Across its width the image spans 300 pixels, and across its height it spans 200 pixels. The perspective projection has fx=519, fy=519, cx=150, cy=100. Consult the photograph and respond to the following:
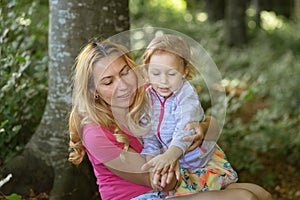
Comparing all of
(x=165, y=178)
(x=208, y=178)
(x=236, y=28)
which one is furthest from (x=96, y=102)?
(x=236, y=28)

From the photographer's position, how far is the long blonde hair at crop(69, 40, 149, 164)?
2.54 metres

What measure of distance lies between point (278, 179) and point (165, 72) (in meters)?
2.81

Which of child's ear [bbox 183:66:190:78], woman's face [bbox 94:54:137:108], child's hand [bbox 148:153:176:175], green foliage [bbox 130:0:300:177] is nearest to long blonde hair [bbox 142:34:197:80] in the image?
child's ear [bbox 183:66:190:78]

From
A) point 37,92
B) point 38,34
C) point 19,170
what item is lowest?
point 19,170

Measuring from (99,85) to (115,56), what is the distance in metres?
0.17

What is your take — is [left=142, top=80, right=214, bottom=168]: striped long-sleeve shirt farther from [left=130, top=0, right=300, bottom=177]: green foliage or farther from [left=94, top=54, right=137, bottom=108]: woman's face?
[left=130, top=0, right=300, bottom=177]: green foliage

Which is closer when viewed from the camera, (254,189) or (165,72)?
(165,72)

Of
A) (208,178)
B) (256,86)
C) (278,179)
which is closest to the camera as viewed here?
(208,178)

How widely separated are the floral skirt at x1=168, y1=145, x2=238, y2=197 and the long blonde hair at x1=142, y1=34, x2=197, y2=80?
49 cm

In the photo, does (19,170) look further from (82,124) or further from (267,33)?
(267,33)

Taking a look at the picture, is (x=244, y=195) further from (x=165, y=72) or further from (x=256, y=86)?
(x=256, y=86)

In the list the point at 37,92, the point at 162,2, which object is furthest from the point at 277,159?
the point at 162,2

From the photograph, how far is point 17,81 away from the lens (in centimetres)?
381

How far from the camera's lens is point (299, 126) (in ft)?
19.6
